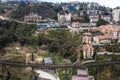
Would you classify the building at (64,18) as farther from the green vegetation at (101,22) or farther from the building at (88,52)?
the building at (88,52)

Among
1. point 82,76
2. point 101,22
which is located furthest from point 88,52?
point 101,22

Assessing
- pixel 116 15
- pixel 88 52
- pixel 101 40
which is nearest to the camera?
pixel 88 52

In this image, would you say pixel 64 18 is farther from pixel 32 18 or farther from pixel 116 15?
pixel 116 15

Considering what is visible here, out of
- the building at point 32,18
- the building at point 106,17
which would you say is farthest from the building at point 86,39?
the building at point 106,17

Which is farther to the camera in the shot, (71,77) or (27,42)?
(27,42)

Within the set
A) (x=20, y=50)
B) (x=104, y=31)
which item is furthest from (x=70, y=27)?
(x=20, y=50)

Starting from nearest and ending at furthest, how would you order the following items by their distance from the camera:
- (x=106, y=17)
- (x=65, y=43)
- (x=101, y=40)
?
(x=65, y=43) < (x=101, y=40) < (x=106, y=17)

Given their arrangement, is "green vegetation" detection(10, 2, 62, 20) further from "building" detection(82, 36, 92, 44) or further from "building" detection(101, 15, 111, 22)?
"building" detection(82, 36, 92, 44)

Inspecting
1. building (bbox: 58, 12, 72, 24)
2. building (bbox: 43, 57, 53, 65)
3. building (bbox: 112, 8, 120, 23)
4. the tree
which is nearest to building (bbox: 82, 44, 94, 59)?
building (bbox: 43, 57, 53, 65)

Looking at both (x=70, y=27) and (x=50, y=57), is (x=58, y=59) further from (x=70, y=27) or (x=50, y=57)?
(x=70, y=27)

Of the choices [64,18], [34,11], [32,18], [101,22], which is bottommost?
[101,22]

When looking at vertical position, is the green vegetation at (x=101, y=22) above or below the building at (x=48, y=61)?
above
